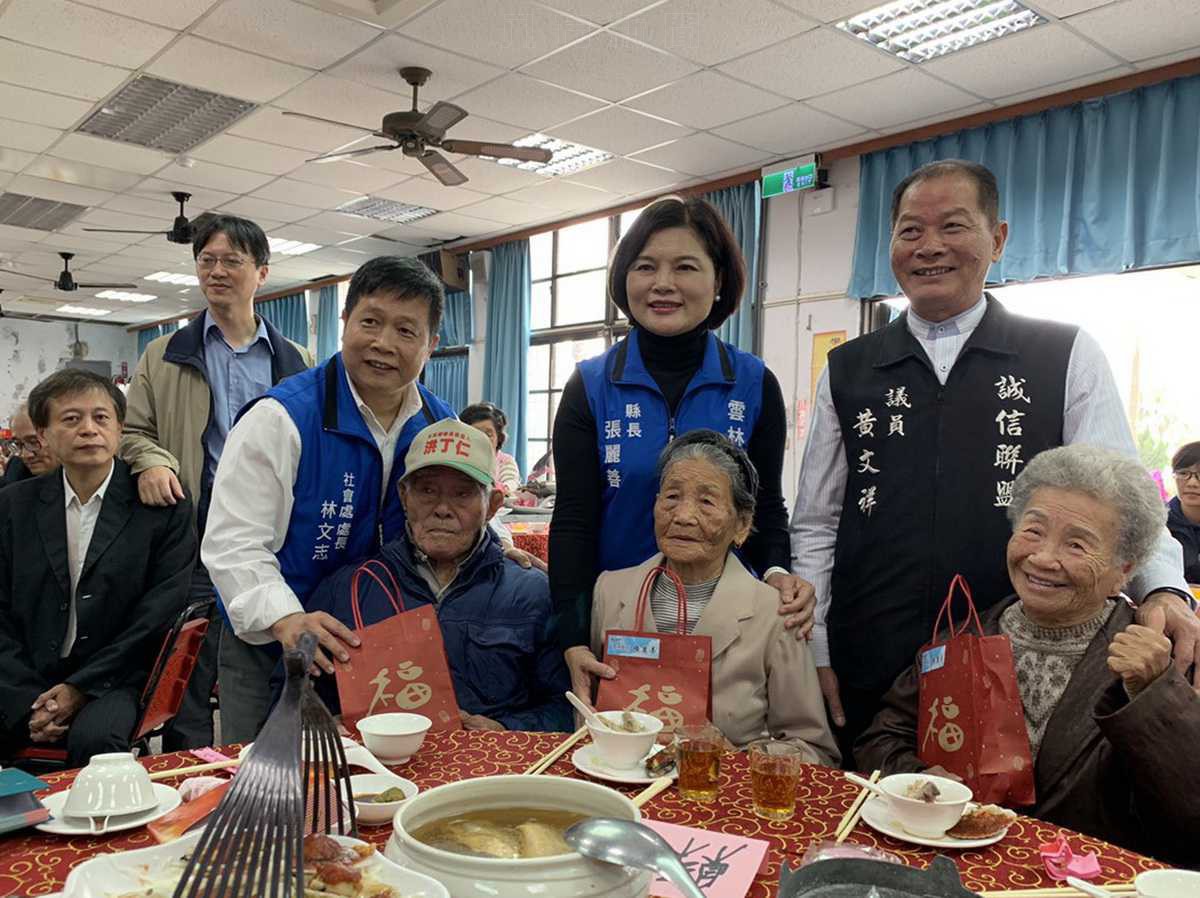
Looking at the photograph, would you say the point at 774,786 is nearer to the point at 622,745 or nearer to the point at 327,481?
the point at 622,745

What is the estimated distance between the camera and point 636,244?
196 cm

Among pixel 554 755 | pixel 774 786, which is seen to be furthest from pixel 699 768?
pixel 554 755

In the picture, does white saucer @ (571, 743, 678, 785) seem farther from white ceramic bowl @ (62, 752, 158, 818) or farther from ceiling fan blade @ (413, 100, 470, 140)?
ceiling fan blade @ (413, 100, 470, 140)

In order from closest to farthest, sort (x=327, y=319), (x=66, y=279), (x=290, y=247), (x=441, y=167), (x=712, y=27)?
(x=712, y=27), (x=441, y=167), (x=290, y=247), (x=66, y=279), (x=327, y=319)

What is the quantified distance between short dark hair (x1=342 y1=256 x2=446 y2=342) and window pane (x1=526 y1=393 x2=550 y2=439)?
703 centimetres

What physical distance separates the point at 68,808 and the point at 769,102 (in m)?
4.89

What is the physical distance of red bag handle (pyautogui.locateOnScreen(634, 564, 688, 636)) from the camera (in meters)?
1.70

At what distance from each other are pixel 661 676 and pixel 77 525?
179 centimetres

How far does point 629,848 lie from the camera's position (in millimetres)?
A: 716

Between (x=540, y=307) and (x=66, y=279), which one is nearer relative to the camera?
(x=540, y=307)

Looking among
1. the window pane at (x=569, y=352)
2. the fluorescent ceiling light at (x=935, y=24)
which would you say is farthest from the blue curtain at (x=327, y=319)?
the fluorescent ceiling light at (x=935, y=24)

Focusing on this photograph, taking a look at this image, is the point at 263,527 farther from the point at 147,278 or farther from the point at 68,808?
the point at 147,278

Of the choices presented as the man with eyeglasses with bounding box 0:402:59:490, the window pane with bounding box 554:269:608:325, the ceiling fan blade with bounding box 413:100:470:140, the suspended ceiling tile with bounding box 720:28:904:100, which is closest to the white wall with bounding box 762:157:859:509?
the suspended ceiling tile with bounding box 720:28:904:100

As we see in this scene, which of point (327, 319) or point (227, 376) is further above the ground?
point (327, 319)
